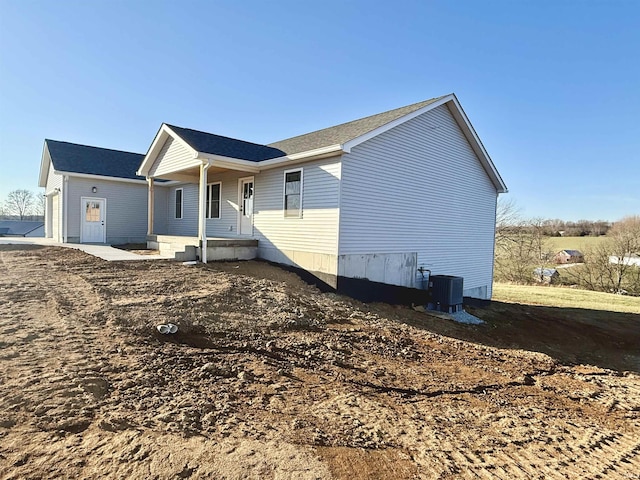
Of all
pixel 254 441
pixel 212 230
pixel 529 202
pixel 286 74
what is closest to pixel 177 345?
pixel 254 441

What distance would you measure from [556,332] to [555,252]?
24.5 meters

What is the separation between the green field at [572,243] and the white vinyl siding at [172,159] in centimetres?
2947

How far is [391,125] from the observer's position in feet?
32.7

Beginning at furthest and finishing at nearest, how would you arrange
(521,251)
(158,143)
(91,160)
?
(521,251) < (91,160) < (158,143)

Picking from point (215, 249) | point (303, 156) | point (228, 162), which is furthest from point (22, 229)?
point (303, 156)

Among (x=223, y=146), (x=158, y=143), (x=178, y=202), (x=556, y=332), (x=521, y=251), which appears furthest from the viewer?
(x=521, y=251)

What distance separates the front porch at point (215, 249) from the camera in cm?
1074

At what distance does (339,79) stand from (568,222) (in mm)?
45933

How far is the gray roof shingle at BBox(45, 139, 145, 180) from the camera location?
16359 mm

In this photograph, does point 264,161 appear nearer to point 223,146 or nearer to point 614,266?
point 223,146

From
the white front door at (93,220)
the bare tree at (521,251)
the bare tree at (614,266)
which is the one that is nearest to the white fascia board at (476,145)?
the white front door at (93,220)

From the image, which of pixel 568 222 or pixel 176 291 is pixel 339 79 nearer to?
pixel 176 291

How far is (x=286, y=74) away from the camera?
13734mm

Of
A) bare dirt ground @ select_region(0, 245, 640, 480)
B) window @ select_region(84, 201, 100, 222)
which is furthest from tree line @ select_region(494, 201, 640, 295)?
window @ select_region(84, 201, 100, 222)
